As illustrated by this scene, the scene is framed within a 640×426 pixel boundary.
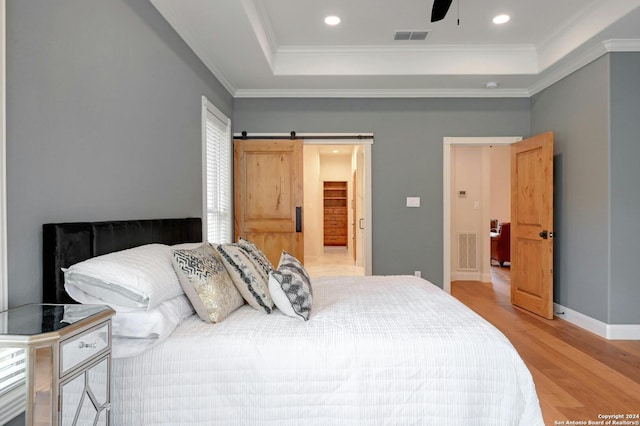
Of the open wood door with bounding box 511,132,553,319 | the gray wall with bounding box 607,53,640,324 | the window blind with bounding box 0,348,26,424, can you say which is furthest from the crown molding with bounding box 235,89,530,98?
the window blind with bounding box 0,348,26,424

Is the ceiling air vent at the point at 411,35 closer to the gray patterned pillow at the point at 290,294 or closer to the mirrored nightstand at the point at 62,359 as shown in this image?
the gray patterned pillow at the point at 290,294

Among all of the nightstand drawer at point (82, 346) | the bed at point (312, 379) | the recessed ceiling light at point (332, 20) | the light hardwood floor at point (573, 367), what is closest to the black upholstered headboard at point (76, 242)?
the bed at point (312, 379)

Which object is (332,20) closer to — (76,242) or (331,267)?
(76,242)

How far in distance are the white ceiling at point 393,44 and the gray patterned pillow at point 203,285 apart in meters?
1.91

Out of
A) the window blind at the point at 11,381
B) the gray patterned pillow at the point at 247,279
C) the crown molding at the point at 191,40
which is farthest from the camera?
the crown molding at the point at 191,40

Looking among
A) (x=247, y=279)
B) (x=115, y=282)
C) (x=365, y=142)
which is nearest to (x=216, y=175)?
(x=365, y=142)

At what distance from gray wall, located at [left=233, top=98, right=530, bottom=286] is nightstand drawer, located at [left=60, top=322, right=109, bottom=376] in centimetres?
369

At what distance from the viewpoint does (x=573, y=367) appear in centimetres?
274

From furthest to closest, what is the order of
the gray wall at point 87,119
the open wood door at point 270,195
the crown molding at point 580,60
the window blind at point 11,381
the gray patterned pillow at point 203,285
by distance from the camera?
1. the open wood door at point 270,195
2. the crown molding at point 580,60
3. the gray patterned pillow at point 203,285
4. the gray wall at point 87,119
5. the window blind at point 11,381

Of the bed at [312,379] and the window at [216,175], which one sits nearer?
the bed at [312,379]

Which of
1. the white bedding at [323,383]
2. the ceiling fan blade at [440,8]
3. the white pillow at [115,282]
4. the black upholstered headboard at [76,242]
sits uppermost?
the ceiling fan blade at [440,8]

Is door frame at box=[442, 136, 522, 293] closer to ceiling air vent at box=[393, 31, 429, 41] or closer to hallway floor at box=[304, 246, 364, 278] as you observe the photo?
ceiling air vent at box=[393, 31, 429, 41]

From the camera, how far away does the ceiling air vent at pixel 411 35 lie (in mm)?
3604

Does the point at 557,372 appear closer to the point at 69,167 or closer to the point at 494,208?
the point at 69,167
